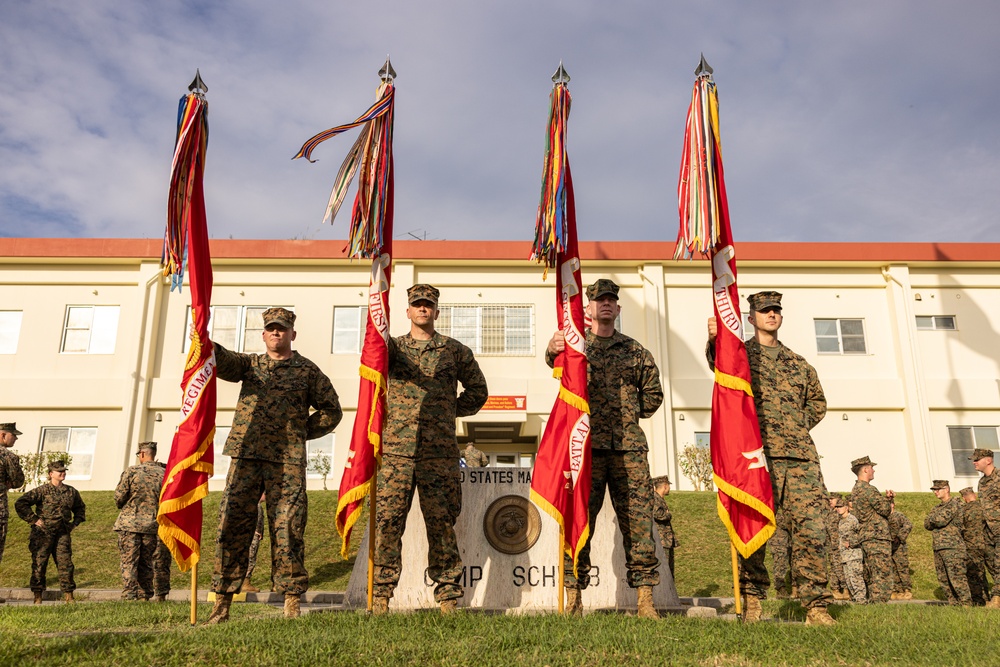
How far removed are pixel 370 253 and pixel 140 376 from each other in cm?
1711

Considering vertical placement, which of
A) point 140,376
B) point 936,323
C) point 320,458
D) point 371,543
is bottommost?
point 371,543

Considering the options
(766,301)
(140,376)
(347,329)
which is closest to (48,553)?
(766,301)

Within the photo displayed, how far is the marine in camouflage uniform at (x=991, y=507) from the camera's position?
9.90 m

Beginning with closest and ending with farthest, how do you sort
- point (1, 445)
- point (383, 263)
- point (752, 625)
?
point (752, 625)
point (383, 263)
point (1, 445)

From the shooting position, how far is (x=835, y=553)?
37.0 feet

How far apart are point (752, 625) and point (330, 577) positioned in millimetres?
8333

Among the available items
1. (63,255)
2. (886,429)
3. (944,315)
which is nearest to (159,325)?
(63,255)

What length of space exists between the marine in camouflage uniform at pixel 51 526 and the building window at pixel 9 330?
1358 centimetres

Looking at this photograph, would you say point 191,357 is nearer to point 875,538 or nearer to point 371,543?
point 371,543

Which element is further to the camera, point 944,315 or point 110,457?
point 944,315

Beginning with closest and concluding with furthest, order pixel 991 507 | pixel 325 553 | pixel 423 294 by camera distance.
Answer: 1. pixel 423 294
2. pixel 991 507
3. pixel 325 553

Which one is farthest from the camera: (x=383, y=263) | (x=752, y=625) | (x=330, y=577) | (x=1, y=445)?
(x=330, y=577)

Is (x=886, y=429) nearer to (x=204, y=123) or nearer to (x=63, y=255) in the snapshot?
(x=204, y=123)

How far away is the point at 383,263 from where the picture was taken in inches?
259
